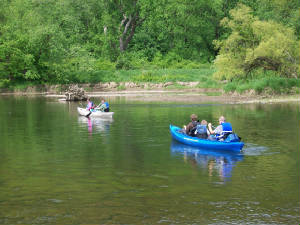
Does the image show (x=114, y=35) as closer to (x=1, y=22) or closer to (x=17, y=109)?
(x=1, y=22)

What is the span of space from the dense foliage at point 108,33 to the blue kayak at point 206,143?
41.5 m

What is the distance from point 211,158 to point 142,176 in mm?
4747

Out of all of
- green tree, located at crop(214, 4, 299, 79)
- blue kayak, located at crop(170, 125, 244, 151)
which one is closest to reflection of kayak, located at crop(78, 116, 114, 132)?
blue kayak, located at crop(170, 125, 244, 151)

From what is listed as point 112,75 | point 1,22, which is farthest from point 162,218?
point 1,22

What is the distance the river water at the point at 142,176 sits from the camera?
1497cm

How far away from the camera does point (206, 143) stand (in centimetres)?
2534

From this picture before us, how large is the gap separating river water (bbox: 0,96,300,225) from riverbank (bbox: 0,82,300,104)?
1916 cm

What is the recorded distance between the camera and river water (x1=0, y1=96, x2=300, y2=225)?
49.1 feet

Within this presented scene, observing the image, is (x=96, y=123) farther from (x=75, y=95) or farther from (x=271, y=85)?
(x=75, y=95)

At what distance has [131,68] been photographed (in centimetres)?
8669

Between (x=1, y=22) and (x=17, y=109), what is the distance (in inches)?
1429

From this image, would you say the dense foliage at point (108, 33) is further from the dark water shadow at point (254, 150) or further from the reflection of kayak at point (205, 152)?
the reflection of kayak at point (205, 152)

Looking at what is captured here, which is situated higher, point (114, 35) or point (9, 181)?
point (114, 35)

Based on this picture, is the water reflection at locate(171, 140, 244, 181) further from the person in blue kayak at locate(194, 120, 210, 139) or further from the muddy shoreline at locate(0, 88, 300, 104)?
the muddy shoreline at locate(0, 88, 300, 104)
